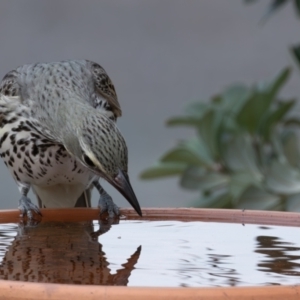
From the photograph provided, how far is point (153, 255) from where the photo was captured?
8.25 feet

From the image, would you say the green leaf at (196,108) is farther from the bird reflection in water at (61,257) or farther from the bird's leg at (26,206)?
the bird reflection in water at (61,257)

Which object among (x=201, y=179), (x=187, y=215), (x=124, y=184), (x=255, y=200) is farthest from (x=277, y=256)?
(x=201, y=179)

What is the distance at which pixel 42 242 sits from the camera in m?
2.74

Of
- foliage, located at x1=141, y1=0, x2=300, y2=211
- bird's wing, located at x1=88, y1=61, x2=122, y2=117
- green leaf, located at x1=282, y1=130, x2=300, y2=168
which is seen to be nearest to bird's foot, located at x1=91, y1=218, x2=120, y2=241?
bird's wing, located at x1=88, y1=61, x2=122, y2=117

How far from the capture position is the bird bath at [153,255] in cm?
159

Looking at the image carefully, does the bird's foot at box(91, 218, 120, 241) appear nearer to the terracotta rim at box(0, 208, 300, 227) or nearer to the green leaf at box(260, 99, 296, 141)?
the terracotta rim at box(0, 208, 300, 227)

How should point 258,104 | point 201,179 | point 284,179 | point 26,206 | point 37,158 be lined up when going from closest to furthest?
point 26,206 < point 37,158 < point 284,179 < point 258,104 < point 201,179

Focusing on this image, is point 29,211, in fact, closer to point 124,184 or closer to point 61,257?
point 124,184

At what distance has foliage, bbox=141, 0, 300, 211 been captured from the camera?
15.2 ft

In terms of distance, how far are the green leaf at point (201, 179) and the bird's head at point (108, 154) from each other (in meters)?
1.90

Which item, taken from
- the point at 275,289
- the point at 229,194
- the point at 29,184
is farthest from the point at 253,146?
the point at 275,289

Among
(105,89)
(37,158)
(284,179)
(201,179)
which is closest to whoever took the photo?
(37,158)

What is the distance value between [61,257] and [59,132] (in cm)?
118

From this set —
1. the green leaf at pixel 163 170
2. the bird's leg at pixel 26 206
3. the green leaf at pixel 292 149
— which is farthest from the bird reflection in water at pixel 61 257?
the green leaf at pixel 163 170
